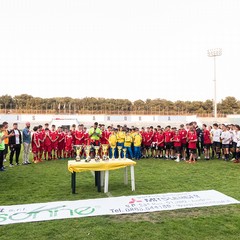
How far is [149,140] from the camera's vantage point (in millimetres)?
14141

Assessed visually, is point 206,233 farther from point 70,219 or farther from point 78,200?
point 78,200

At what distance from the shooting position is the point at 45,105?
81125 millimetres

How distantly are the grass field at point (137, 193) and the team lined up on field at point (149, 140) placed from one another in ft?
4.57

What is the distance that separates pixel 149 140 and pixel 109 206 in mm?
8444

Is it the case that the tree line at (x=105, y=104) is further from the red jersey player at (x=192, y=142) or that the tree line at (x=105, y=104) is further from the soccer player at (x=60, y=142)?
the red jersey player at (x=192, y=142)

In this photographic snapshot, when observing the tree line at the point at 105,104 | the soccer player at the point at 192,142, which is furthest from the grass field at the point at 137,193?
the tree line at the point at 105,104

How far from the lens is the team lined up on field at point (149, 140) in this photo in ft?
42.1

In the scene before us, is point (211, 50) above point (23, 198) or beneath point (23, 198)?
above

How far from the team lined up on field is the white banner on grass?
6.26 m

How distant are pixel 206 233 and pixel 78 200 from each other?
302cm

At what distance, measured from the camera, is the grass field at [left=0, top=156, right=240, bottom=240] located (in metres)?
4.52

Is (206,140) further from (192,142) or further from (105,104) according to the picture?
(105,104)

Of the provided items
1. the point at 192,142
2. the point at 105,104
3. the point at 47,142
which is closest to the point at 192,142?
the point at 192,142

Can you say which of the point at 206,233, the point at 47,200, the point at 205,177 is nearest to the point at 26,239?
the point at 47,200
